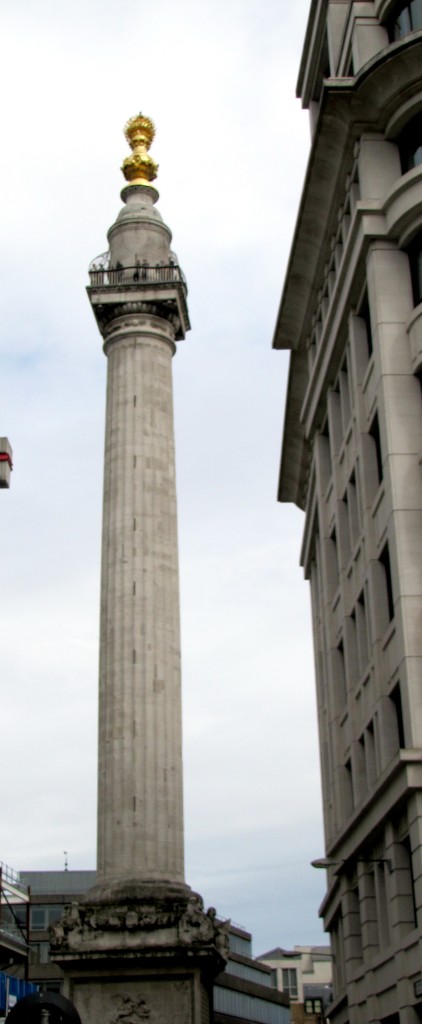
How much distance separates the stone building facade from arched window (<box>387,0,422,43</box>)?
0.28 feet

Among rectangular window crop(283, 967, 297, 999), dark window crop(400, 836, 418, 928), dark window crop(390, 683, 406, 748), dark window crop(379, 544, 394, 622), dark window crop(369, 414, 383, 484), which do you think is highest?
dark window crop(369, 414, 383, 484)

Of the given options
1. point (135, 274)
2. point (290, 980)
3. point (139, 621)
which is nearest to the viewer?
point (139, 621)

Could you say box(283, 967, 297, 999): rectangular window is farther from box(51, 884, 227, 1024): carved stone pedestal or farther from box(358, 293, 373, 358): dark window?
box(358, 293, 373, 358): dark window

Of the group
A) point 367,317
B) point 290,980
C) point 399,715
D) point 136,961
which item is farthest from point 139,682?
point 290,980

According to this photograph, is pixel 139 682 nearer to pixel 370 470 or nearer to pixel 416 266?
pixel 370 470

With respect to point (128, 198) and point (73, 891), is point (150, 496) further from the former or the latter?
point (73, 891)

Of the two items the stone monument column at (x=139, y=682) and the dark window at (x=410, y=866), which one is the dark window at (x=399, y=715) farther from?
the stone monument column at (x=139, y=682)

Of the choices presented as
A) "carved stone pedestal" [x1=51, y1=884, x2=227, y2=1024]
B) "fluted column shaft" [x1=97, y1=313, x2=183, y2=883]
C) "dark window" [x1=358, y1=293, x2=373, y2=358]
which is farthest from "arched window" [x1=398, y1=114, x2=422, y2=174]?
"carved stone pedestal" [x1=51, y1=884, x2=227, y2=1024]

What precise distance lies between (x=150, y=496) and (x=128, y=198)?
18.6 m

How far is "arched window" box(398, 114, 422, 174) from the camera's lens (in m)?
37.7

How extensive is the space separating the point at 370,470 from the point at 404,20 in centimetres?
1343

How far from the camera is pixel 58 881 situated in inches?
4208

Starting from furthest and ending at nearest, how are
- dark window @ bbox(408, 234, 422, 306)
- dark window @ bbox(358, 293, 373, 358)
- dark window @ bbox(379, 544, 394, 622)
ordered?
dark window @ bbox(358, 293, 373, 358)
dark window @ bbox(408, 234, 422, 306)
dark window @ bbox(379, 544, 394, 622)

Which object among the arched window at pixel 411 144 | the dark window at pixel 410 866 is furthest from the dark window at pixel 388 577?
the arched window at pixel 411 144
